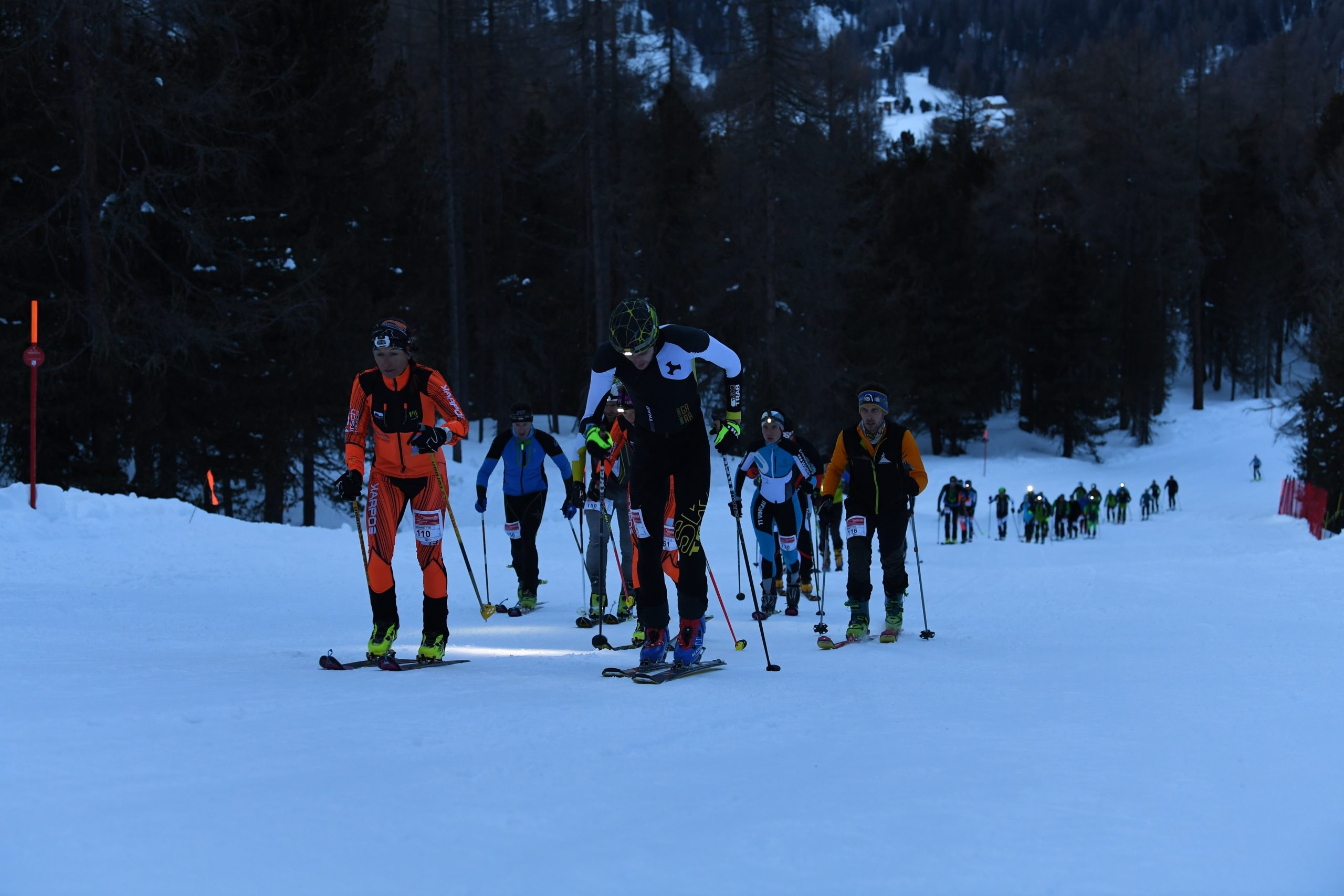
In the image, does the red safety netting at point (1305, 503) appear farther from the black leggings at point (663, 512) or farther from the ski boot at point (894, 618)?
the black leggings at point (663, 512)

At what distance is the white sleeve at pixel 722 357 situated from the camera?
7535mm

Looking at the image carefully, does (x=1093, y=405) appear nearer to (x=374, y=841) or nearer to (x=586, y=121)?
(x=586, y=121)

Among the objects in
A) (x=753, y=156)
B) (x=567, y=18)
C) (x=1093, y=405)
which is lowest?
(x=1093, y=405)

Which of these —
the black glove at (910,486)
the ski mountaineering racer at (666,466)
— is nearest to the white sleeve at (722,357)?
the ski mountaineering racer at (666,466)

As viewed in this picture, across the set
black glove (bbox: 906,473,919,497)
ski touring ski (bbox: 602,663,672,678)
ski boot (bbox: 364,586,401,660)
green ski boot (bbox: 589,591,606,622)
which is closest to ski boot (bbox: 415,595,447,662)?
ski boot (bbox: 364,586,401,660)

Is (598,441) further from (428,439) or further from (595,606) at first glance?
(595,606)

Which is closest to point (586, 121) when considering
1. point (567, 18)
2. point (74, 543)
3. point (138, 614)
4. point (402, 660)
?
point (567, 18)

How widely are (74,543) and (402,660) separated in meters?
8.31

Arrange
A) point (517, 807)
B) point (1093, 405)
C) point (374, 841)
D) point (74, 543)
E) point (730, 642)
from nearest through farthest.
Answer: point (374, 841), point (517, 807), point (730, 642), point (74, 543), point (1093, 405)

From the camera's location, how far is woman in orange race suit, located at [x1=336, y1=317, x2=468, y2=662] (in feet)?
24.7

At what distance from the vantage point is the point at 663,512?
288 inches

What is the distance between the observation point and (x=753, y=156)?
36.2 m

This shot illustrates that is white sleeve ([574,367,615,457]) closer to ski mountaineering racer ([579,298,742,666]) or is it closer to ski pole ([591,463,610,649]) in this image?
ski mountaineering racer ([579,298,742,666])

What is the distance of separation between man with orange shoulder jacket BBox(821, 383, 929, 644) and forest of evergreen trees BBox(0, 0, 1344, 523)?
14754 millimetres
